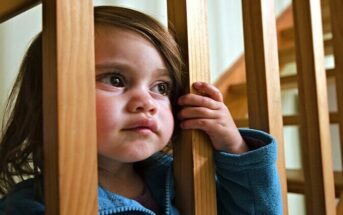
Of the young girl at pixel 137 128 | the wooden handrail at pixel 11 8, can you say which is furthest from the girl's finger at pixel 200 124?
the wooden handrail at pixel 11 8

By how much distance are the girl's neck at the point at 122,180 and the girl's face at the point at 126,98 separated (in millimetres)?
107

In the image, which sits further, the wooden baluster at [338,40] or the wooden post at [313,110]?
the wooden baluster at [338,40]

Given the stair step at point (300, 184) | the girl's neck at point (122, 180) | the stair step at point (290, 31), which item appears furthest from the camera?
the stair step at point (290, 31)

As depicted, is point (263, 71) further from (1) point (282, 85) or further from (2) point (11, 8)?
(1) point (282, 85)

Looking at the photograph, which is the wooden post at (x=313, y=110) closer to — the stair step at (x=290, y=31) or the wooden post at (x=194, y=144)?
the wooden post at (x=194, y=144)

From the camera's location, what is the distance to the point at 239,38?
1.67 meters

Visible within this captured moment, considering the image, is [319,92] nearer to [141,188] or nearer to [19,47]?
[141,188]

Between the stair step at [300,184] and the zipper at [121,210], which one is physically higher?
the zipper at [121,210]

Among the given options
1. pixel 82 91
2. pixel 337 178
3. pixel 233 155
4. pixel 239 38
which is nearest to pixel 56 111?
pixel 82 91

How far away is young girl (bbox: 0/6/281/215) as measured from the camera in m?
0.50

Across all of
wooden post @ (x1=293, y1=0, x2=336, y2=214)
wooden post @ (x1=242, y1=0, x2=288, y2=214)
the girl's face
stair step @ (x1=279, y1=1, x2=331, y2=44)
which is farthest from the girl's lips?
stair step @ (x1=279, y1=1, x2=331, y2=44)

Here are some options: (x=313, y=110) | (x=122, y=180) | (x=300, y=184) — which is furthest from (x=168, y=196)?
(x=300, y=184)

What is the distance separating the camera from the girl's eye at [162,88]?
1.89ft

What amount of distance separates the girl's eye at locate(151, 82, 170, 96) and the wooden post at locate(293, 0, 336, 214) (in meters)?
0.31
